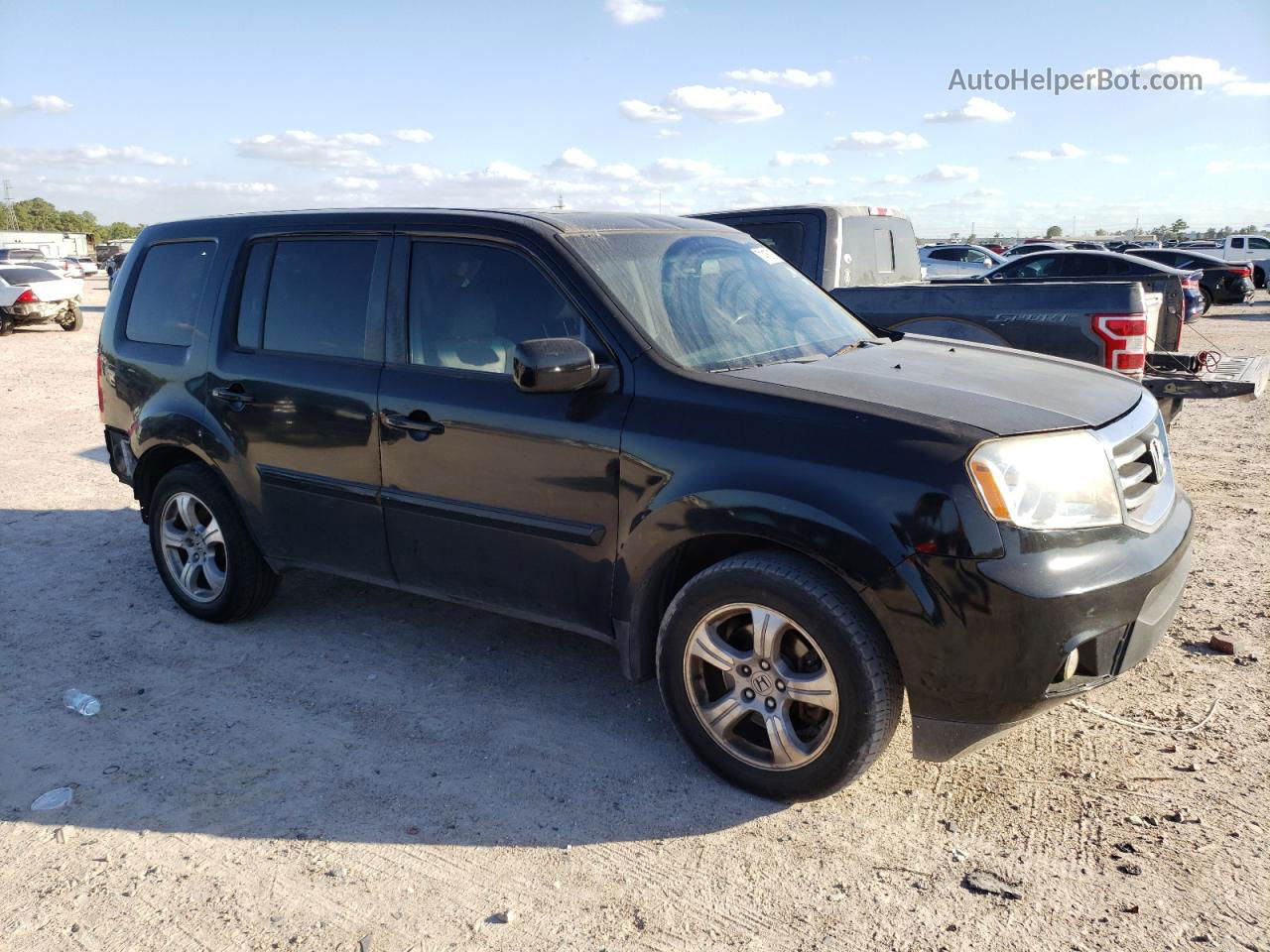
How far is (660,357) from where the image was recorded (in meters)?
3.58

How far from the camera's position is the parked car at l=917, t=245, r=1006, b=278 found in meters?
27.0

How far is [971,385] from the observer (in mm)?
3557

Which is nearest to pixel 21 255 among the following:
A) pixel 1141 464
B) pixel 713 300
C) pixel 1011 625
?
pixel 713 300

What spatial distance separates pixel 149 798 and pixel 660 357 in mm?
2328

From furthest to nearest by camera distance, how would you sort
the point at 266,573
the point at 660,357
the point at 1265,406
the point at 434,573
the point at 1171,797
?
the point at 1265,406 < the point at 266,573 < the point at 434,573 < the point at 660,357 < the point at 1171,797

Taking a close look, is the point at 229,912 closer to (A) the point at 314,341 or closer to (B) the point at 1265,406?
(A) the point at 314,341

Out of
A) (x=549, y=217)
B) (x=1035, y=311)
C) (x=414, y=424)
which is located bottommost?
(x=414, y=424)

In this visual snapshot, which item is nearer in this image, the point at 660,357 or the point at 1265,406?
the point at 660,357

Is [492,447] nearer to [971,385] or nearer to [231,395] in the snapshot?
[231,395]

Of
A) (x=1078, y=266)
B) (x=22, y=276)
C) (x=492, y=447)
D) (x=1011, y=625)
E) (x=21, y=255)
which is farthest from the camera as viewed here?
(x=21, y=255)

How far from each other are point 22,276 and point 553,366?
23.8 meters

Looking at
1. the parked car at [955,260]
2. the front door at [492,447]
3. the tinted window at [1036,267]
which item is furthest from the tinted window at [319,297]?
the parked car at [955,260]

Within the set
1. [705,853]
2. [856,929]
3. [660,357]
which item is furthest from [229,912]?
[660,357]

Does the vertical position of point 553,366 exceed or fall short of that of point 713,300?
it falls short
